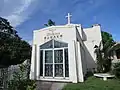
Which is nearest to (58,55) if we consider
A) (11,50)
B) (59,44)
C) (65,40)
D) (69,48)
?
(59,44)

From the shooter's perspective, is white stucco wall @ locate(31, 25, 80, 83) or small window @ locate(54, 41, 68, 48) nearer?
white stucco wall @ locate(31, 25, 80, 83)

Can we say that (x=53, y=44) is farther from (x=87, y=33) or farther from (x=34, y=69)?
(x=87, y=33)

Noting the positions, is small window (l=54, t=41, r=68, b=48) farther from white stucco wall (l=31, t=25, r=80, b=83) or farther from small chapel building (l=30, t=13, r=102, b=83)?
white stucco wall (l=31, t=25, r=80, b=83)

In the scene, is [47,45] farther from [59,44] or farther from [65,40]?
[65,40]

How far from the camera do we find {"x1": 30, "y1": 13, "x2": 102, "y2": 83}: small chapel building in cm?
1061

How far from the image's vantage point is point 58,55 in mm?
11453

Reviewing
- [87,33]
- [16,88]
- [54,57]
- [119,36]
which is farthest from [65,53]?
[119,36]

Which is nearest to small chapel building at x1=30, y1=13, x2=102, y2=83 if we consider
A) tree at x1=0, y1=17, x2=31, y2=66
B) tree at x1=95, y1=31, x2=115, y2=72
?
tree at x1=95, y1=31, x2=115, y2=72

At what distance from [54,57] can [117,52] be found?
28.3ft

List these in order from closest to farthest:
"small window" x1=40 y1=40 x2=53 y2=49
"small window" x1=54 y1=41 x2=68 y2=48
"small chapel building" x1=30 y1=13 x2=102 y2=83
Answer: "small chapel building" x1=30 y1=13 x2=102 y2=83 < "small window" x1=54 y1=41 x2=68 y2=48 < "small window" x1=40 y1=40 x2=53 y2=49

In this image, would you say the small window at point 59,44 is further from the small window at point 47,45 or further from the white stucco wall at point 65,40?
the small window at point 47,45

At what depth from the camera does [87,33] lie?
57.5ft

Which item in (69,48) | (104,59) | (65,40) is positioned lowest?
(104,59)

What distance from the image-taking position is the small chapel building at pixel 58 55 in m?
10.6
